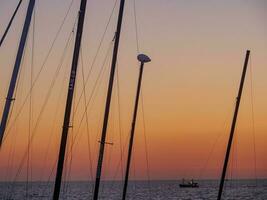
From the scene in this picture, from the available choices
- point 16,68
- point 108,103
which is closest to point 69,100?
point 16,68

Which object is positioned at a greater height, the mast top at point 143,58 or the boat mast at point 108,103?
the mast top at point 143,58

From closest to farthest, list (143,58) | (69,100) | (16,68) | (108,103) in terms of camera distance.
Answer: (69,100), (16,68), (108,103), (143,58)

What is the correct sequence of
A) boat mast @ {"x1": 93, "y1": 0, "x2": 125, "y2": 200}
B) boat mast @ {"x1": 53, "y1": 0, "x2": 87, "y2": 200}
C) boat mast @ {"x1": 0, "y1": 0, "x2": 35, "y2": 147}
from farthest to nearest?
boat mast @ {"x1": 93, "y1": 0, "x2": 125, "y2": 200}, boat mast @ {"x1": 0, "y1": 0, "x2": 35, "y2": 147}, boat mast @ {"x1": 53, "y1": 0, "x2": 87, "y2": 200}

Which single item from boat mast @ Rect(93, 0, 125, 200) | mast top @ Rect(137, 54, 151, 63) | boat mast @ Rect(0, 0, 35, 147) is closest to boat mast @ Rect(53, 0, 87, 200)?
boat mast @ Rect(0, 0, 35, 147)

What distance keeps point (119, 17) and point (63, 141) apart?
32.1ft

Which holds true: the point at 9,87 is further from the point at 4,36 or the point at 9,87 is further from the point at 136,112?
the point at 136,112

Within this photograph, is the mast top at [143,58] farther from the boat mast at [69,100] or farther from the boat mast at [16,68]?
the boat mast at [69,100]

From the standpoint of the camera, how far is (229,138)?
103 feet

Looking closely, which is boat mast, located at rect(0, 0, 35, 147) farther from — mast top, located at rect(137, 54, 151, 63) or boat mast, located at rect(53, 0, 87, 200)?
mast top, located at rect(137, 54, 151, 63)

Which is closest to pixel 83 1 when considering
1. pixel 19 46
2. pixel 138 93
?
pixel 19 46

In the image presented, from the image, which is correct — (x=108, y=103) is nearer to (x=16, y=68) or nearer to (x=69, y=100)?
(x=16, y=68)

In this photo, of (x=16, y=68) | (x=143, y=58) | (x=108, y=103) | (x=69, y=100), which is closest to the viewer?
(x=69, y=100)

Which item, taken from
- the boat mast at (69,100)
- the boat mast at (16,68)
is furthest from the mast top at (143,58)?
the boat mast at (69,100)

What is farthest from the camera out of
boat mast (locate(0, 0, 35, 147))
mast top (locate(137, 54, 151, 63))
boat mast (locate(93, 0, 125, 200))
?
mast top (locate(137, 54, 151, 63))
